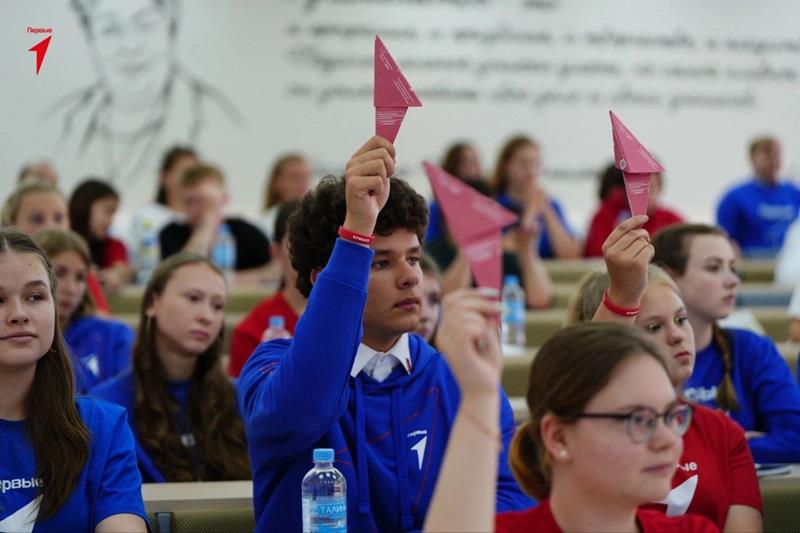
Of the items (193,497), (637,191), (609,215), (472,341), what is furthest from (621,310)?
(609,215)

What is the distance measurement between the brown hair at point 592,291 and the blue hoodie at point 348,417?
0.44m

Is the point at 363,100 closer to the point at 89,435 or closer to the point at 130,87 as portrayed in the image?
the point at 130,87

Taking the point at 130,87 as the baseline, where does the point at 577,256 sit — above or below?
below

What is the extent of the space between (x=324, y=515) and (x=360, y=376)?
1.24ft

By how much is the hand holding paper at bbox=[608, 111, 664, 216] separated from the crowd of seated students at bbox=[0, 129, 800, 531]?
6 cm

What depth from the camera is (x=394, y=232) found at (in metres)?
2.21

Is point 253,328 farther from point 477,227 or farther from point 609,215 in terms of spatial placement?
point 609,215

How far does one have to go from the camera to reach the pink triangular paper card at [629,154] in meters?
2.06

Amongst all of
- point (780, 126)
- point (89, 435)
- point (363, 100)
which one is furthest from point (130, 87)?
point (89, 435)

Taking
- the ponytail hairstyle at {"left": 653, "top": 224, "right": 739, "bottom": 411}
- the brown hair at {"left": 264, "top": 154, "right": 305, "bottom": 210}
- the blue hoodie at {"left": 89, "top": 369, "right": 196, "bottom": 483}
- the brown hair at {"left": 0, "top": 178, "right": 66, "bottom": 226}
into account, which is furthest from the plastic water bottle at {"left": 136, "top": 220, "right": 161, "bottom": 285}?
the ponytail hairstyle at {"left": 653, "top": 224, "right": 739, "bottom": 411}

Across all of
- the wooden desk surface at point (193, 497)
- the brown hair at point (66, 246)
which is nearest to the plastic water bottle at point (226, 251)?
the brown hair at point (66, 246)

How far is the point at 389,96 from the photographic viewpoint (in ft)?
6.71

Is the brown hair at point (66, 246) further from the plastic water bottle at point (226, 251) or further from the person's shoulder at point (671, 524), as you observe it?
the person's shoulder at point (671, 524)

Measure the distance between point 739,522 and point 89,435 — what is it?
1.30 metres
